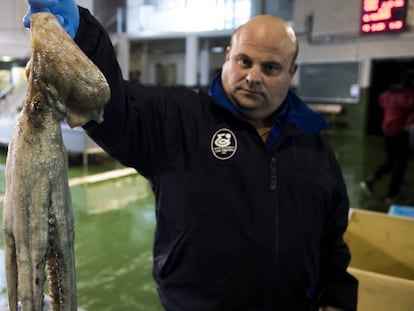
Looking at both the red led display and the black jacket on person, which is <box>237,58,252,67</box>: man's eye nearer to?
the black jacket on person

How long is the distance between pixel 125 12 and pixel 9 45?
385 centimetres

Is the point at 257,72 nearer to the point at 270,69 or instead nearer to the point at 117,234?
the point at 270,69

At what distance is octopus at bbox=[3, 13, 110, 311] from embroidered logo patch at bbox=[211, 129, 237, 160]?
64 centimetres

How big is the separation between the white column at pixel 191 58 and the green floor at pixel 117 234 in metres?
6.44

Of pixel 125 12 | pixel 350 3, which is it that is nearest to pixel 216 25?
pixel 125 12

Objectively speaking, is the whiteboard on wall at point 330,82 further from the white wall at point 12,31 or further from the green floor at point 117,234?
the white wall at point 12,31

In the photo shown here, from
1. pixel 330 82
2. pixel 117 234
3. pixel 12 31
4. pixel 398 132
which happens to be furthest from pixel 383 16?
pixel 12 31

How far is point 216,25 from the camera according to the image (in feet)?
39.6

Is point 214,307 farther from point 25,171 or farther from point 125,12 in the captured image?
point 125,12

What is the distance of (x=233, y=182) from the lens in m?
1.20

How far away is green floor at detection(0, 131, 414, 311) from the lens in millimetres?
2822

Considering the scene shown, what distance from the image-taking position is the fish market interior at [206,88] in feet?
8.90

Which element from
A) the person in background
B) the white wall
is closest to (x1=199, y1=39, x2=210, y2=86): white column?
the white wall

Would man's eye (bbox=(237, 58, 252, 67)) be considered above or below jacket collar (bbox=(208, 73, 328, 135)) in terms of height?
above
